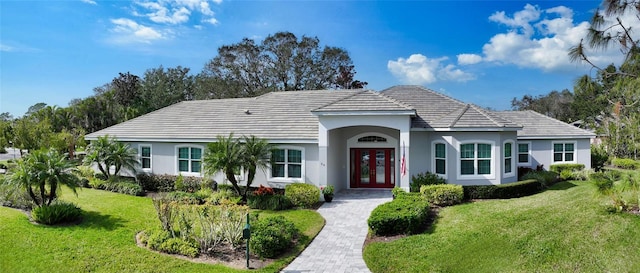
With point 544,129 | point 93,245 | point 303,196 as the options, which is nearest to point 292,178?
point 303,196

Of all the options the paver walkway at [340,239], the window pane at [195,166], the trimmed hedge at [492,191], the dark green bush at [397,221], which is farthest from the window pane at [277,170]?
the trimmed hedge at [492,191]

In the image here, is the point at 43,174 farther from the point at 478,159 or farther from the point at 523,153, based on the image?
the point at 523,153

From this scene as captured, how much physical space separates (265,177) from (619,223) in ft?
48.5

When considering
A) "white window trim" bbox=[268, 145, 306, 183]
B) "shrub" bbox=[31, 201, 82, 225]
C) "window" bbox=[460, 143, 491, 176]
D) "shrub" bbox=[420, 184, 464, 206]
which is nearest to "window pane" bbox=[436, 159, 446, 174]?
"window" bbox=[460, 143, 491, 176]

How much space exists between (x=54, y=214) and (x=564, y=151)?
29.8 meters

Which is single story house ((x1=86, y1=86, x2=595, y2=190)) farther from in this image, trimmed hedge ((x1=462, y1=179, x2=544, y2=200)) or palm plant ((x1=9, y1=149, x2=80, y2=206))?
palm plant ((x1=9, y1=149, x2=80, y2=206))

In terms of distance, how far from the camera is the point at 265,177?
64.0 feet

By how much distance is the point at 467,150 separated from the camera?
17.9 metres

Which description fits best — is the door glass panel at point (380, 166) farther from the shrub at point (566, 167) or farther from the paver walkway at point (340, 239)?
the shrub at point (566, 167)

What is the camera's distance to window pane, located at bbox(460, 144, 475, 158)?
17844mm

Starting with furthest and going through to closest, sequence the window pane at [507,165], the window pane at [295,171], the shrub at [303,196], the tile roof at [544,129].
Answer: the tile roof at [544,129], the window pane at [295,171], the window pane at [507,165], the shrub at [303,196]

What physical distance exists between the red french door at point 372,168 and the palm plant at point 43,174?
43.7 ft

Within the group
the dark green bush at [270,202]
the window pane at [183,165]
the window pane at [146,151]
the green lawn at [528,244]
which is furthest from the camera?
the window pane at [146,151]

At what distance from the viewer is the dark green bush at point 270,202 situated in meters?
16.5
